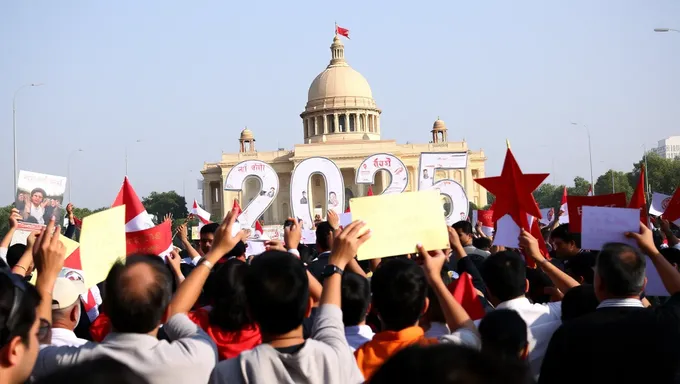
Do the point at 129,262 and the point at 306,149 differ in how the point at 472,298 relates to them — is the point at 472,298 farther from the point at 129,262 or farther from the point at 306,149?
the point at 306,149

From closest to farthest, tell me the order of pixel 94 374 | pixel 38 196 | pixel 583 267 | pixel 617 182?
pixel 94 374, pixel 583 267, pixel 38 196, pixel 617 182

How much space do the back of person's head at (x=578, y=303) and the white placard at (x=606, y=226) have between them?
3.54 feet

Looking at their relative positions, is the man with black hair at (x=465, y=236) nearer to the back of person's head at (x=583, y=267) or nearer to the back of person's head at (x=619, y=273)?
the back of person's head at (x=583, y=267)

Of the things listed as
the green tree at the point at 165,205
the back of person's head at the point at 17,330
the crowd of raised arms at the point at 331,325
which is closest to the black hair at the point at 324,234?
the crowd of raised arms at the point at 331,325

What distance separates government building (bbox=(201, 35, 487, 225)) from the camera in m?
74.4

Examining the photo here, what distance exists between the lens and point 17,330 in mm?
2756

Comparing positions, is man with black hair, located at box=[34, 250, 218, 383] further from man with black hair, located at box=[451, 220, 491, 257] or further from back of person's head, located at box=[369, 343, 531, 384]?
man with black hair, located at box=[451, 220, 491, 257]

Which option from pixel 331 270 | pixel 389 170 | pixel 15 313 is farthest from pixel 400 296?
pixel 389 170

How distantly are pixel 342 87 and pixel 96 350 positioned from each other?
85.0 metres

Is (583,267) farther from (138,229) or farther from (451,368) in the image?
(451,368)

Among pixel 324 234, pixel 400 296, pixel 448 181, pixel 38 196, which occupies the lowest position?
pixel 400 296

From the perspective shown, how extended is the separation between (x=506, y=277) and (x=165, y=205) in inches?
4423

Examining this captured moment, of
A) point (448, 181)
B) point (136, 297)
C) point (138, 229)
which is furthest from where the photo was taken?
point (448, 181)

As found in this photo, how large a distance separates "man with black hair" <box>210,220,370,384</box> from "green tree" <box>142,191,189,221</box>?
111 m
